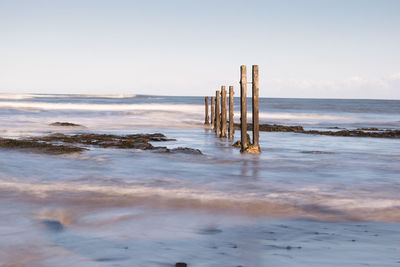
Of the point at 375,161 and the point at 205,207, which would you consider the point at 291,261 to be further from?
the point at 375,161

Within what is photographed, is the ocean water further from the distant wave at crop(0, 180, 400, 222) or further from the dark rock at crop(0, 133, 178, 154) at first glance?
the dark rock at crop(0, 133, 178, 154)

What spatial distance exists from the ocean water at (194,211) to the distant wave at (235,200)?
0.7 inches

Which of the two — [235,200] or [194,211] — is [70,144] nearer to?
[235,200]

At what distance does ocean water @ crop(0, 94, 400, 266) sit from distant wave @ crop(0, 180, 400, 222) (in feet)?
0.05

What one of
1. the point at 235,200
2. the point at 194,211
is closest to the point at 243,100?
the point at 235,200

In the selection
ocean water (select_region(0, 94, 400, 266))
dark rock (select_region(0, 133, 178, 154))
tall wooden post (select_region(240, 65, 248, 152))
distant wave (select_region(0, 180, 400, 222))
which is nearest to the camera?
ocean water (select_region(0, 94, 400, 266))

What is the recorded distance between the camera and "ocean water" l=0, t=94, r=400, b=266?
484 centimetres

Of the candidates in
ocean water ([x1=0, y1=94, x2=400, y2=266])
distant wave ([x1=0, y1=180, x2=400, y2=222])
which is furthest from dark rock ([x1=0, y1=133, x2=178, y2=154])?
distant wave ([x1=0, y1=180, x2=400, y2=222])

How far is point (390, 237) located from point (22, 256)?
421 cm

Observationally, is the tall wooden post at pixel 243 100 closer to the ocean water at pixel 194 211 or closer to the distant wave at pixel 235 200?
the ocean water at pixel 194 211

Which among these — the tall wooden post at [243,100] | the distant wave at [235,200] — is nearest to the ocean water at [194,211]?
the distant wave at [235,200]

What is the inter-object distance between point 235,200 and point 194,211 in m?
1.07

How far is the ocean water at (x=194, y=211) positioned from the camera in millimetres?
4836

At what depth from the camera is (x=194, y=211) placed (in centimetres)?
690
